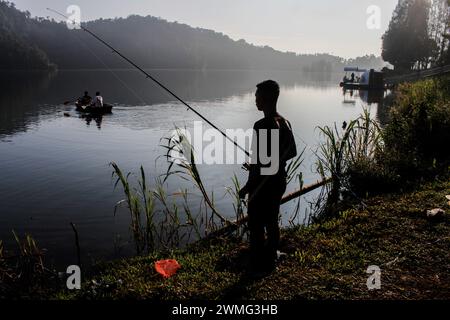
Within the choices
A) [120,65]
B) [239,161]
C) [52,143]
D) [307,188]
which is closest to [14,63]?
[120,65]

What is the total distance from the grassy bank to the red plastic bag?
11 cm

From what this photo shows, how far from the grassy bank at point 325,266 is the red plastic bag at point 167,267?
0.36 ft

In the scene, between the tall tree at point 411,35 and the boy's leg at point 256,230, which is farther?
the tall tree at point 411,35

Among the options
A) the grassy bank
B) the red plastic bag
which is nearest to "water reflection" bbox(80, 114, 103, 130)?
the grassy bank

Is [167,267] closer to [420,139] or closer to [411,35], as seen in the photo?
[420,139]

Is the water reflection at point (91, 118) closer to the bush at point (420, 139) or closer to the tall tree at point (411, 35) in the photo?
the bush at point (420, 139)

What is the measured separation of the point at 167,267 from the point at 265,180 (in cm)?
222

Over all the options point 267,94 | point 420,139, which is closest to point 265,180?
point 267,94

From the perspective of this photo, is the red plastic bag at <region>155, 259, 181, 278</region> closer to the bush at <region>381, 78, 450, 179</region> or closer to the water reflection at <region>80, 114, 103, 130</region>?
the bush at <region>381, 78, 450, 179</region>

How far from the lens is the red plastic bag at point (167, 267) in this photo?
5.86 meters

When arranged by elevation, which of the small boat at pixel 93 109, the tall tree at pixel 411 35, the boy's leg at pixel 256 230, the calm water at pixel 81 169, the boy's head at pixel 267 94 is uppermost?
the tall tree at pixel 411 35

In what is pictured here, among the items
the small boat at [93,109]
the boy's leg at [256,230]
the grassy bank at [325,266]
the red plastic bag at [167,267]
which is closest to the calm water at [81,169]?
the small boat at [93,109]

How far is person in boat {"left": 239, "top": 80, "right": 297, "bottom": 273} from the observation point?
5199 millimetres
